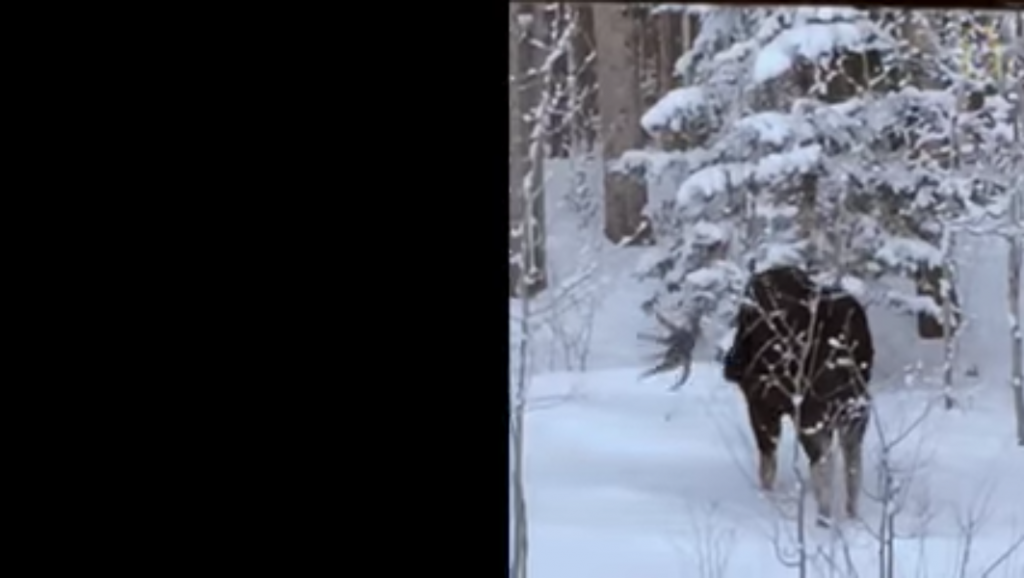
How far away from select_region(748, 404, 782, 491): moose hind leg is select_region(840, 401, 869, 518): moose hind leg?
0.08 metres

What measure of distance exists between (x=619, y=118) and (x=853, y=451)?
1.63ft

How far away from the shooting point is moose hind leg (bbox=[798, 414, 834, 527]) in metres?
1.73

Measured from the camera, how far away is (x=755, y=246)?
5.73ft

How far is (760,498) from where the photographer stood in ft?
5.69

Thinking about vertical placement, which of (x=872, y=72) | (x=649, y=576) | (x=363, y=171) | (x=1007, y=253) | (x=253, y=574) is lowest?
(x=649, y=576)

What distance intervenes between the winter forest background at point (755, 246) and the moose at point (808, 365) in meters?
0.02

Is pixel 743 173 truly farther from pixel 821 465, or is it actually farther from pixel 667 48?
pixel 821 465

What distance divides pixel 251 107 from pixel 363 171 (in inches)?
4.5

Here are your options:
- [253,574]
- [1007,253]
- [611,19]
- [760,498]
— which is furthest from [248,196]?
[1007,253]

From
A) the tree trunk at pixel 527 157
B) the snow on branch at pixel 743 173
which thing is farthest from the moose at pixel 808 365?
the tree trunk at pixel 527 157

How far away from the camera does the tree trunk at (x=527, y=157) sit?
1680 mm

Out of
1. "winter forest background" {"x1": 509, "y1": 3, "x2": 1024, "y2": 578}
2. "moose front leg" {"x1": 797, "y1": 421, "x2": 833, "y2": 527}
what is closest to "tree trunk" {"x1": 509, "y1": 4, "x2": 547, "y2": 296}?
"winter forest background" {"x1": 509, "y1": 3, "x2": 1024, "y2": 578}

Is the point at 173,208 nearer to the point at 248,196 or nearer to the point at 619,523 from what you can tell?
the point at 248,196

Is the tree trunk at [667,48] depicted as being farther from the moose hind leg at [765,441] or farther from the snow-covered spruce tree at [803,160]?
the moose hind leg at [765,441]
